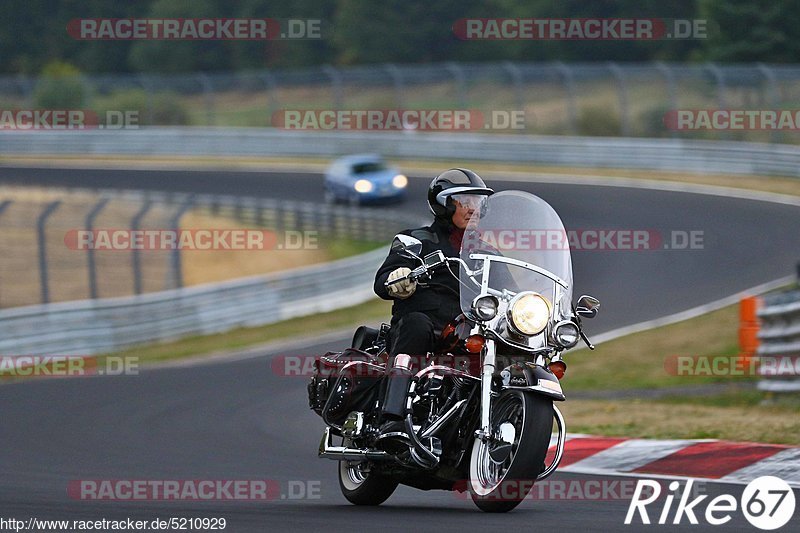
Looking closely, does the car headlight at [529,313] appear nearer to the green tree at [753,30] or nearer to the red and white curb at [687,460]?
the red and white curb at [687,460]

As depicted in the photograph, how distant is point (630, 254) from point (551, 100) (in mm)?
18962

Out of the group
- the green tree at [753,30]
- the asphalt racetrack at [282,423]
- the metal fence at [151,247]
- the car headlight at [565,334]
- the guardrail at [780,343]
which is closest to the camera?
the car headlight at [565,334]

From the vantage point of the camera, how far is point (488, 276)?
708 cm

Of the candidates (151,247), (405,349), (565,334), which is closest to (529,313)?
(565,334)

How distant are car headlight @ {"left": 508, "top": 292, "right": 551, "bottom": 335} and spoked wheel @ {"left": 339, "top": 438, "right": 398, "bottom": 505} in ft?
4.83

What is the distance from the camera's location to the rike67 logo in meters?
6.43

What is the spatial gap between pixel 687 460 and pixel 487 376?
261 centimetres

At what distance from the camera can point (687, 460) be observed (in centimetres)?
891

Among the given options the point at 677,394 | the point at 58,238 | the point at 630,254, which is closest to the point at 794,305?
the point at 677,394

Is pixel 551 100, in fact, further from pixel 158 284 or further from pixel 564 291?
pixel 564 291

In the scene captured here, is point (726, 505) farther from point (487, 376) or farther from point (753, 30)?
point (753, 30)

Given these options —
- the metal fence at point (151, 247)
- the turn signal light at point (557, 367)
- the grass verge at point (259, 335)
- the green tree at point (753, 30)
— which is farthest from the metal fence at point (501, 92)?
the turn signal light at point (557, 367)

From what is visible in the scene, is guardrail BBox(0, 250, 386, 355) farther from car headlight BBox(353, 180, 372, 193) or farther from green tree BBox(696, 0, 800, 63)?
green tree BBox(696, 0, 800, 63)

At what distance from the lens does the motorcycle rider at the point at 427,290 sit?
24.0 feet
